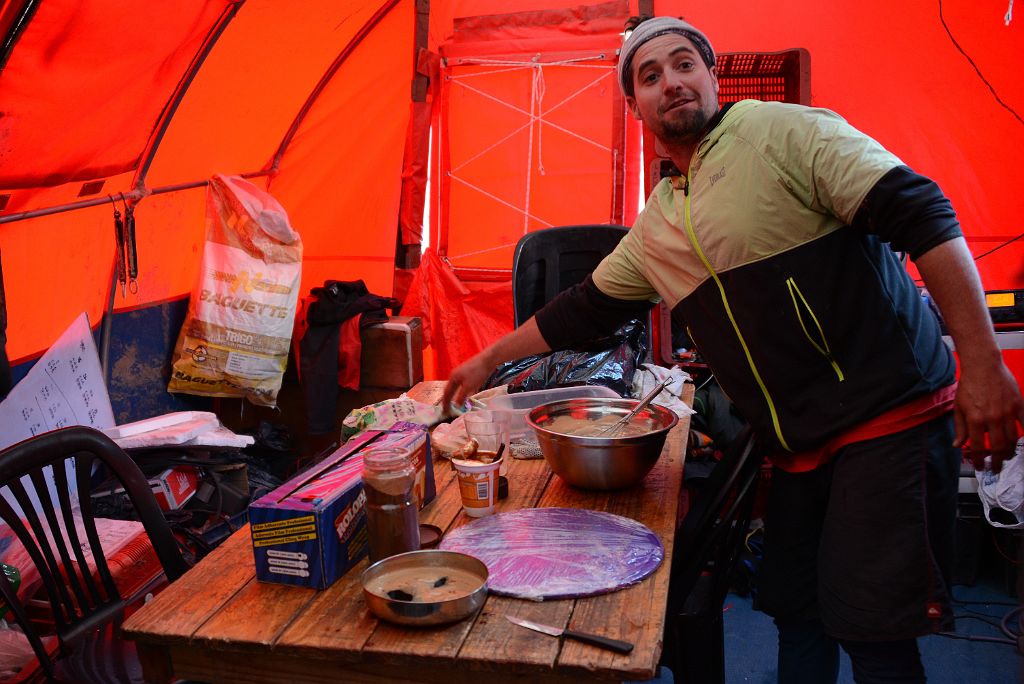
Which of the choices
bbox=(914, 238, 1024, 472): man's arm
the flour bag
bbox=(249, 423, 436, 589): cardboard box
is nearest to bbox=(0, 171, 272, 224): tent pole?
the flour bag

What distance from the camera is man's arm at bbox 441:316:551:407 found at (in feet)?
7.48

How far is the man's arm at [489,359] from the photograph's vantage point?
228 cm

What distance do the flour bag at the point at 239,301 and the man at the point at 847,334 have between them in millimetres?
3091

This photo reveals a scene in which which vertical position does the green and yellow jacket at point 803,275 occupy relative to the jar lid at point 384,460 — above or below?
above

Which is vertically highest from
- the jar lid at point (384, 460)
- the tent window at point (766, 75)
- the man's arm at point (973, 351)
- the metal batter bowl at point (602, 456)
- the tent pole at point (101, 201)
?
the tent window at point (766, 75)

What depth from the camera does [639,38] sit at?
7.06ft

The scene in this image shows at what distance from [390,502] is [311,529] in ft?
0.49

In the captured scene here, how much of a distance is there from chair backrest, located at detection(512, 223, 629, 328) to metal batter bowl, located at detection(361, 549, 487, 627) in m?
2.31

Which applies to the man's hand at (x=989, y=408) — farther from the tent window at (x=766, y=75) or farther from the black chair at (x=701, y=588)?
the tent window at (x=766, y=75)

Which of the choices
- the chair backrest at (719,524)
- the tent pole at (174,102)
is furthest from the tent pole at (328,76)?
the chair backrest at (719,524)

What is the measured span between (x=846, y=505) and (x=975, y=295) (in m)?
0.56

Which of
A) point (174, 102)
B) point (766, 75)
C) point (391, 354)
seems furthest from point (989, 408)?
point (174, 102)

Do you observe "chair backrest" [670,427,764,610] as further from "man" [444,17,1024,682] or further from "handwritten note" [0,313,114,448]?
"handwritten note" [0,313,114,448]

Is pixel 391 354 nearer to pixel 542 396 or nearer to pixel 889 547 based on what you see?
pixel 542 396
